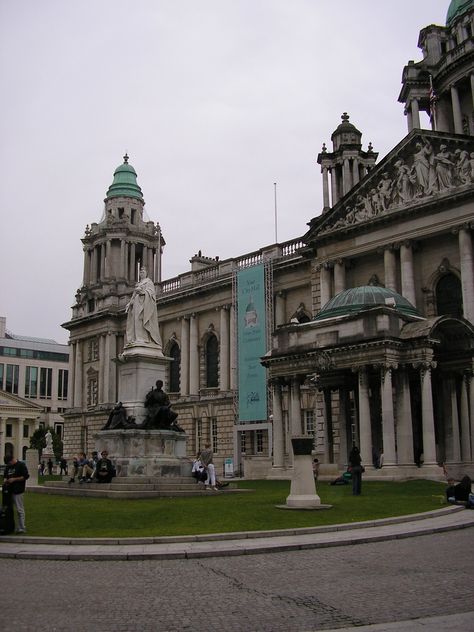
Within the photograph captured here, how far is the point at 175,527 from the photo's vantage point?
51.5ft

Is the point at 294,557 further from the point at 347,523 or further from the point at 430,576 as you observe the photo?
the point at 347,523

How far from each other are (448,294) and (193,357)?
28305 millimetres

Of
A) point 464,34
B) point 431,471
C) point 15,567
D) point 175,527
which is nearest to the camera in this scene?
point 15,567

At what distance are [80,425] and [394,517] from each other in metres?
64.4

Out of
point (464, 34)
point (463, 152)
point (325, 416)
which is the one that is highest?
point (464, 34)

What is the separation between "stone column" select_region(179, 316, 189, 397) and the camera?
66000 millimetres

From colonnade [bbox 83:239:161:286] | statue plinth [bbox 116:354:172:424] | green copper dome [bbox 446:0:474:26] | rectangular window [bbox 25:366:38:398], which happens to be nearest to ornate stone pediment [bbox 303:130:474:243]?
statue plinth [bbox 116:354:172:424]

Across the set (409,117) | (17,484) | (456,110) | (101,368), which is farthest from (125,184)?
(17,484)

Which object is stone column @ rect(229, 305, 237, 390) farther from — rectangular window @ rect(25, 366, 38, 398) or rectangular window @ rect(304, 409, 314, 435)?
rectangular window @ rect(25, 366, 38, 398)

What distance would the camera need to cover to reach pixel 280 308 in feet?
190

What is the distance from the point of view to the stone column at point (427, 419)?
33.4 meters

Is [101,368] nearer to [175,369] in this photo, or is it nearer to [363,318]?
[175,369]

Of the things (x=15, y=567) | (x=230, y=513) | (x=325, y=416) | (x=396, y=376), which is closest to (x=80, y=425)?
(x=325, y=416)

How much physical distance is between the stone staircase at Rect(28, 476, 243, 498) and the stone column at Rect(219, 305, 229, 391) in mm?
35987
